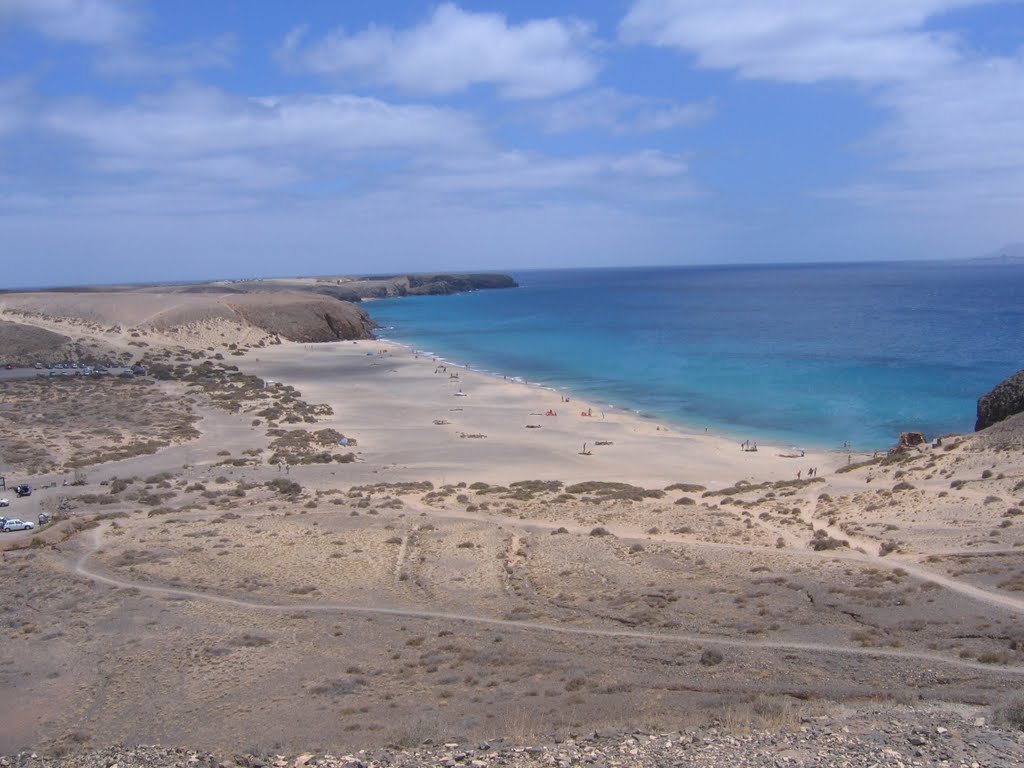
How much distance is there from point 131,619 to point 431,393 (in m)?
43.1

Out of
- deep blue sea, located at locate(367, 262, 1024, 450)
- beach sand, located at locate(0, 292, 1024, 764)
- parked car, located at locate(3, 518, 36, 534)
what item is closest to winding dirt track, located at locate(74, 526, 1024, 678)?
beach sand, located at locate(0, 292, 1024, 764)

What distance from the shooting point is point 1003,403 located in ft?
116

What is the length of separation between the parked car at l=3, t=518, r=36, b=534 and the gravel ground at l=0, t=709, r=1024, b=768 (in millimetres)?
15981

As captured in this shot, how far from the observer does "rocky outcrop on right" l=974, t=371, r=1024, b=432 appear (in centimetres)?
3478

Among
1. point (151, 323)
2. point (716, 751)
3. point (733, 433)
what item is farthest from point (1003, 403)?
point (151, 323)

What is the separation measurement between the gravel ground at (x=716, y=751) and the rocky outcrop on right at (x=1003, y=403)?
27.2 meters

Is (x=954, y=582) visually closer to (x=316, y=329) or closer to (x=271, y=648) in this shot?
(x=271, y=648)

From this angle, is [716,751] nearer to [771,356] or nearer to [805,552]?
[805,552]

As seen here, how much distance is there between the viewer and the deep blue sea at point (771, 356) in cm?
5184

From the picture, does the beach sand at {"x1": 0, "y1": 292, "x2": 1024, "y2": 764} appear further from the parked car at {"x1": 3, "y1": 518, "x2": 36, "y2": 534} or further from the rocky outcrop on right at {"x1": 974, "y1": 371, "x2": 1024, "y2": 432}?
the rocky outcrop on right at {"x1": 974, "y1": 371, "x2": 1024, "y2": 432}

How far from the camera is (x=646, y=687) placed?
14516 millimetres

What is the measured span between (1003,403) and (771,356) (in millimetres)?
45719

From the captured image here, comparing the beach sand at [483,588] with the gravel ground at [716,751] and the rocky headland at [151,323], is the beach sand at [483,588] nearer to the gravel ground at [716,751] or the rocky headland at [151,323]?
the gravel ground at [716,751]

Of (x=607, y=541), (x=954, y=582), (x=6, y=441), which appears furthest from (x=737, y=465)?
(x=6, y=441)
